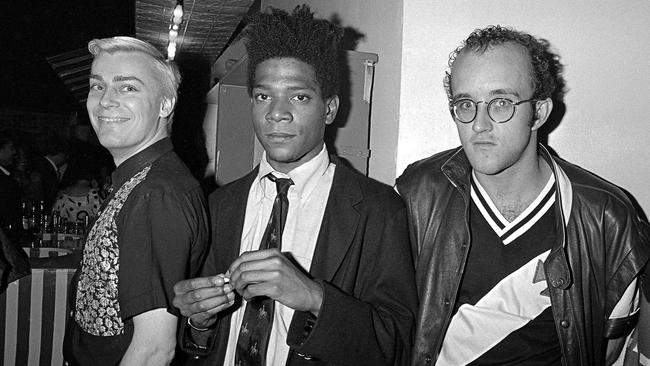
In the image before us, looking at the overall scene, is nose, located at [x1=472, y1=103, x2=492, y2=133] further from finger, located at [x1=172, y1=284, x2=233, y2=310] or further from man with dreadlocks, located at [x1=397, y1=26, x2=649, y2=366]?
finger, located at [x1=172, y1=284, x2=233, y2=310]

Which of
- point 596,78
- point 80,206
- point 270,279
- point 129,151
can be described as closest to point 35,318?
point 80,206

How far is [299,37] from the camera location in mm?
1865

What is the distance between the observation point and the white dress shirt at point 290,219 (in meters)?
1.74

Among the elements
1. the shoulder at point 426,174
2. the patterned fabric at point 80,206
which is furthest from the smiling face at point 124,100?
the patterned fabric at point 80,206

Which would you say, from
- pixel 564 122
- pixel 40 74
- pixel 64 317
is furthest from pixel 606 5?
pixel 40 74

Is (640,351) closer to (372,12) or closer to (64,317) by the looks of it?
(372,12)

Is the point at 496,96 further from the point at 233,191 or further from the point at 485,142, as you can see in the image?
the point at 233,191

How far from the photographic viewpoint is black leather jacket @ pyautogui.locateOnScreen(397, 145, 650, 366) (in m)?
1.86

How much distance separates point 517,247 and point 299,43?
97 centimetres

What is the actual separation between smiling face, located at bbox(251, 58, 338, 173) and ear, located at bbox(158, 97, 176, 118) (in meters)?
0.31

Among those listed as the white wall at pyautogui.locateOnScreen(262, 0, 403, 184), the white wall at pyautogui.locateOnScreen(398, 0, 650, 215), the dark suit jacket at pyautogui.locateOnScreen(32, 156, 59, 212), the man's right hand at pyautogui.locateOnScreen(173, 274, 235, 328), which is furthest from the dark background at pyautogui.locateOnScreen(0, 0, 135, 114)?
→ the man's right hand at pyautogui.locateOnScreen(173, 274, 235, 328)

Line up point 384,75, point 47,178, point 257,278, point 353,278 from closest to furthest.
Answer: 1. point 257,278
2. point 353,278
3. point 384,75
4. point 47,178

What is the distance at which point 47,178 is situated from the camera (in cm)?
706

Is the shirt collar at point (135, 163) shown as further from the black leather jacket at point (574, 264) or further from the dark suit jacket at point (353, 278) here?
the black leather jacket at point (574, 264)
